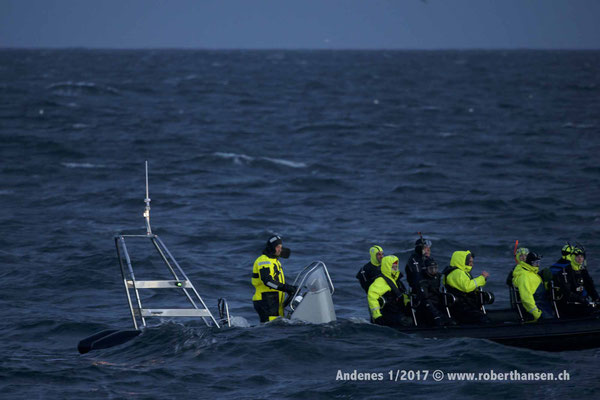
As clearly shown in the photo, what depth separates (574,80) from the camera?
96.0 metres

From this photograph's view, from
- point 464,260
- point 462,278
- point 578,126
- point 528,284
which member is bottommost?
point 528,284

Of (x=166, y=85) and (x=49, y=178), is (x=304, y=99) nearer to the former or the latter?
(x=166, y=85)

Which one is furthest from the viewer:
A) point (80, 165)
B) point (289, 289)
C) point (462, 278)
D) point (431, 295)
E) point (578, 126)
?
point (578, 126)

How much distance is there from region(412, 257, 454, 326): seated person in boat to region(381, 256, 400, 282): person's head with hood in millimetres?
398

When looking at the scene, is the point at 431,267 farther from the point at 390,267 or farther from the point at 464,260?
the point at 390,267

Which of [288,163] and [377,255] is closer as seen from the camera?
[377,255]

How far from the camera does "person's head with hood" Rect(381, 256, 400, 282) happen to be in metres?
12.3

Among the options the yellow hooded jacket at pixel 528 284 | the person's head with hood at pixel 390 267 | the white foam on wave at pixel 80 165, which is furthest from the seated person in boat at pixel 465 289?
the white foam on wave at pixel 80 165

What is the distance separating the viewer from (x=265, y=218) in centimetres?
2528

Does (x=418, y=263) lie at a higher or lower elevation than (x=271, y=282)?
higher

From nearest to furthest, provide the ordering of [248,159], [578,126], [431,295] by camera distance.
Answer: [431,295] < [248,159] < [578,126]

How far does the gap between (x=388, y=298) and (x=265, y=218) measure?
1289 centimetres

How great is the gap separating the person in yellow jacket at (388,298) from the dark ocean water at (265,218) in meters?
0.31

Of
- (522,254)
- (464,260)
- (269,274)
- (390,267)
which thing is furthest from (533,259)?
(269,274)
